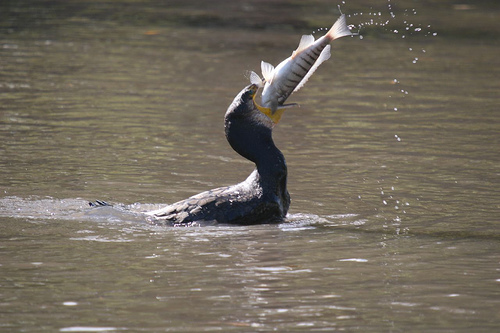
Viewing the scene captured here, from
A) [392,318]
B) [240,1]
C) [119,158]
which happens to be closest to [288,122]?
[119,158]

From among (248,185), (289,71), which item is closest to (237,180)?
(248,185)

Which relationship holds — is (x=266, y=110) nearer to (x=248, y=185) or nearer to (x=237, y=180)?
(x=248, y=185)

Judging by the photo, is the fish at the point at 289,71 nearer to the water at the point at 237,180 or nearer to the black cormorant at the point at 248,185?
the black cormorant at the point at 248,185

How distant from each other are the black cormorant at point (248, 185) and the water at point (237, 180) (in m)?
0.16

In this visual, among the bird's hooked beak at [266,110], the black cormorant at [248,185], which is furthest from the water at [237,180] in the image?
the bird's hooked beak at [266,110]

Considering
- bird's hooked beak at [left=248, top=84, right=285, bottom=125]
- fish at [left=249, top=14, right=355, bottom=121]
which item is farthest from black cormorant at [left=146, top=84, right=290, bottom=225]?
fish at [left=249, top=14, right=355, bottom=121]

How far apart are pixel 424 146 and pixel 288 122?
7.99 feet

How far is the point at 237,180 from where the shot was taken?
9.55 metres

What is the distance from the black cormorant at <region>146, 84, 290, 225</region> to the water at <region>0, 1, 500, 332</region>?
158 mm

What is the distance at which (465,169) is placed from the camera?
9.91 m

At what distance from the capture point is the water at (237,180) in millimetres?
5699

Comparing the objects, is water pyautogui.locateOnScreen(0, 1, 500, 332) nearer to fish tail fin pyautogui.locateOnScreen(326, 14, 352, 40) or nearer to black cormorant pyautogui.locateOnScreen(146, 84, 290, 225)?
black cormorant pyautogui.locateOnScreen(146, 84, 290, 225)

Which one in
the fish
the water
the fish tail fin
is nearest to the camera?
the water

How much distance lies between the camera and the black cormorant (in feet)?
24.6
